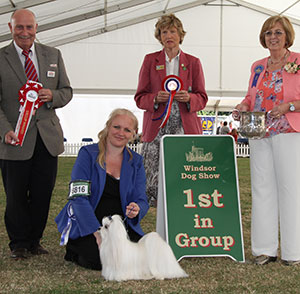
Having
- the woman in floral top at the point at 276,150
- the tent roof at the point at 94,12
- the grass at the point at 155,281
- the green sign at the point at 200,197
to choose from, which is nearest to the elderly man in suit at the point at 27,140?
the grass at the point at 155,281

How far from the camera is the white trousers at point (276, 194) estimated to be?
8.86 ft

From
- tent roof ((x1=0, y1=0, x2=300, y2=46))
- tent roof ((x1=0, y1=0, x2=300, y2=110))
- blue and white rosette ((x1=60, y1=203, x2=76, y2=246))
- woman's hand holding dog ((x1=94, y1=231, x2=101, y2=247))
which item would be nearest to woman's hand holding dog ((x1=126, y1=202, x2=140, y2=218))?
woman's hand holding dog ((x1=94, y1=231, x2=101, y2=247))

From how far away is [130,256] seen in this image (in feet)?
7.39

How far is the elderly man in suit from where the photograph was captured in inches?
113

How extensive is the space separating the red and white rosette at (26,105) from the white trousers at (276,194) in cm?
137

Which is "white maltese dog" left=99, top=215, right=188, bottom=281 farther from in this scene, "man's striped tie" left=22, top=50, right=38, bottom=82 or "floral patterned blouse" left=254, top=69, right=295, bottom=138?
"man's striped tie" left=22, top=50, right=38, bottom=82

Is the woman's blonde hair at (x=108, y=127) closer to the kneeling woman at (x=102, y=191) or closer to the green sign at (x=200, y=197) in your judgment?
the kneeling woman at (x=102, y=191)

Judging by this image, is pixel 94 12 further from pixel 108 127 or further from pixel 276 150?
pixel 276 150

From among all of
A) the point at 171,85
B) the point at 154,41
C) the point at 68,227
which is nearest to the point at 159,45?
the point at 154,41

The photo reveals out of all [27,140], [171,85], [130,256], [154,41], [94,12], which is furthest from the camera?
[154,41]

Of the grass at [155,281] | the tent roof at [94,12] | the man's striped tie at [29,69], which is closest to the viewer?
the grass at [155,281]

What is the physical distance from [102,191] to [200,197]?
0.66m

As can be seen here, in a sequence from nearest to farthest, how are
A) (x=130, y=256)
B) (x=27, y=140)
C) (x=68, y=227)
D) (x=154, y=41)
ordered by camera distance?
1. (x=130, y=256)
2. (x=68, y=227)
3. (x=27, y=140)
4. (x=154, y=41)

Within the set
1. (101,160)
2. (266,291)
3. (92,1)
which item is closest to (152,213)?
(101,160)
